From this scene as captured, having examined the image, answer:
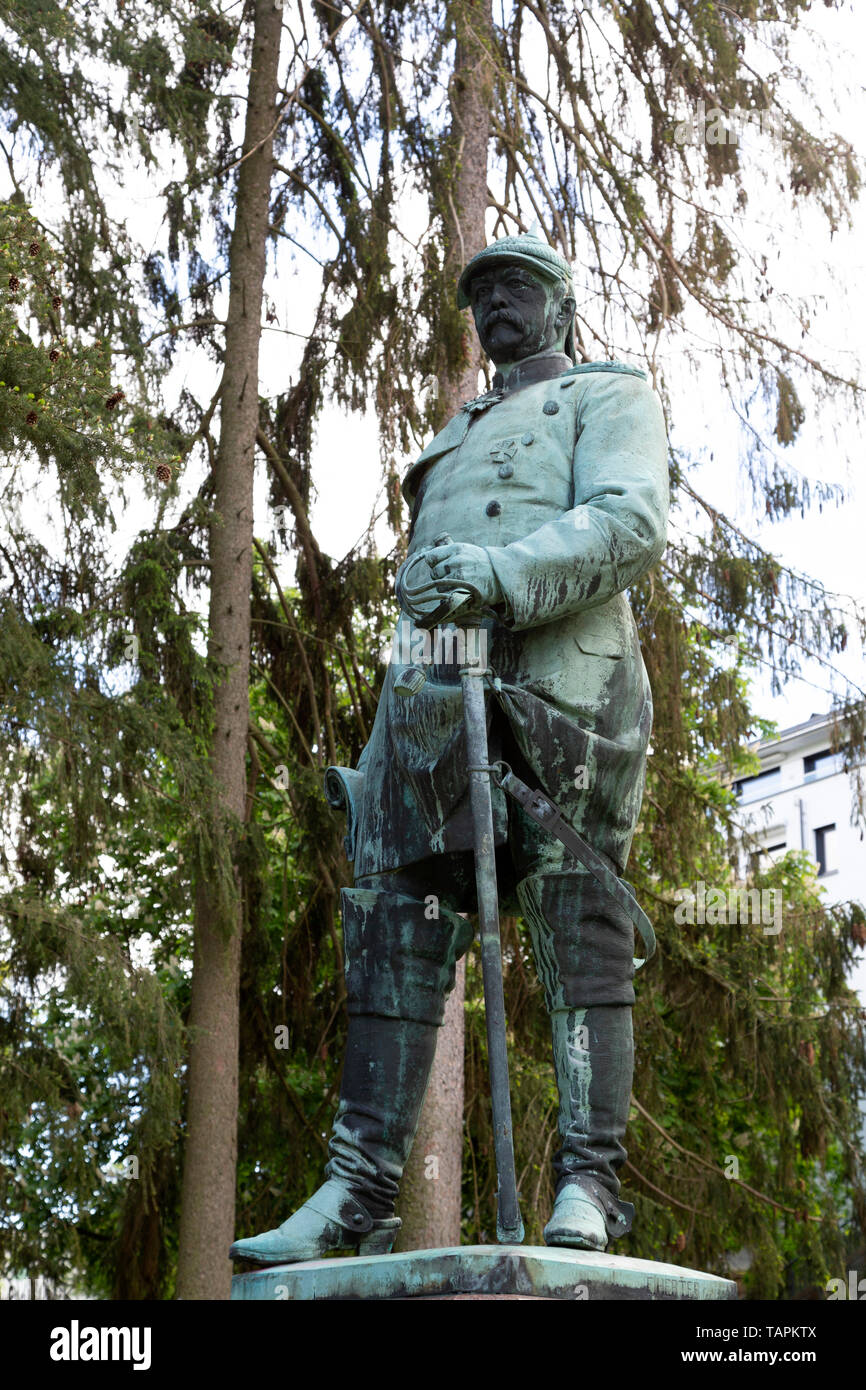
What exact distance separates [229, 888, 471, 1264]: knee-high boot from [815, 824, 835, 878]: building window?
3078cm

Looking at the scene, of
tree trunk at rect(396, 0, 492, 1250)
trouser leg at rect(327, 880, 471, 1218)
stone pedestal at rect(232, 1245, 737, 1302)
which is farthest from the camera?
tree trunk at rect(396, 0, 492, 1250)

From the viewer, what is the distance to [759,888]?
35.9 ft

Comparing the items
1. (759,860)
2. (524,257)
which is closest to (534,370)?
(524,257)

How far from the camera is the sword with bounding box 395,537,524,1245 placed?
3137mm

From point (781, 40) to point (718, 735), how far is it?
471cm

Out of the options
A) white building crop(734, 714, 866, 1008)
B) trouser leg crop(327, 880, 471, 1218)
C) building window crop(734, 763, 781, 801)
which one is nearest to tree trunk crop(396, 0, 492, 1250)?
trouser leg crop(327, 880, 471, 1218)

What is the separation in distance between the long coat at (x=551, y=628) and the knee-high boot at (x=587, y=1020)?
165mm

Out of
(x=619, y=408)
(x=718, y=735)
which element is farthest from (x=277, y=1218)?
(x=619, y=408)

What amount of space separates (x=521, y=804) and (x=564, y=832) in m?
0.11

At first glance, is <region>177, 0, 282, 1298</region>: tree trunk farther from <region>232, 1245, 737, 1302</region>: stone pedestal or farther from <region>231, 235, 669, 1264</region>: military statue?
<region>232, 1245, 737, 1302</region>: stone pedestal

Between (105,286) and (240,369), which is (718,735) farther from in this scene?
(105,286)

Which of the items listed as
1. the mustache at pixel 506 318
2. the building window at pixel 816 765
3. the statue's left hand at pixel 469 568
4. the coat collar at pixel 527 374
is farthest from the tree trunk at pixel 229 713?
the building window at pixel 816 765

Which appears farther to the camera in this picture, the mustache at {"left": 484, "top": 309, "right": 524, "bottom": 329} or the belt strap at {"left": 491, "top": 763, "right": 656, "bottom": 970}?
the mustache at {"left": 484, "top": 309, "right": 524, "bottom": 329}

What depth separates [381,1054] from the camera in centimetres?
356
